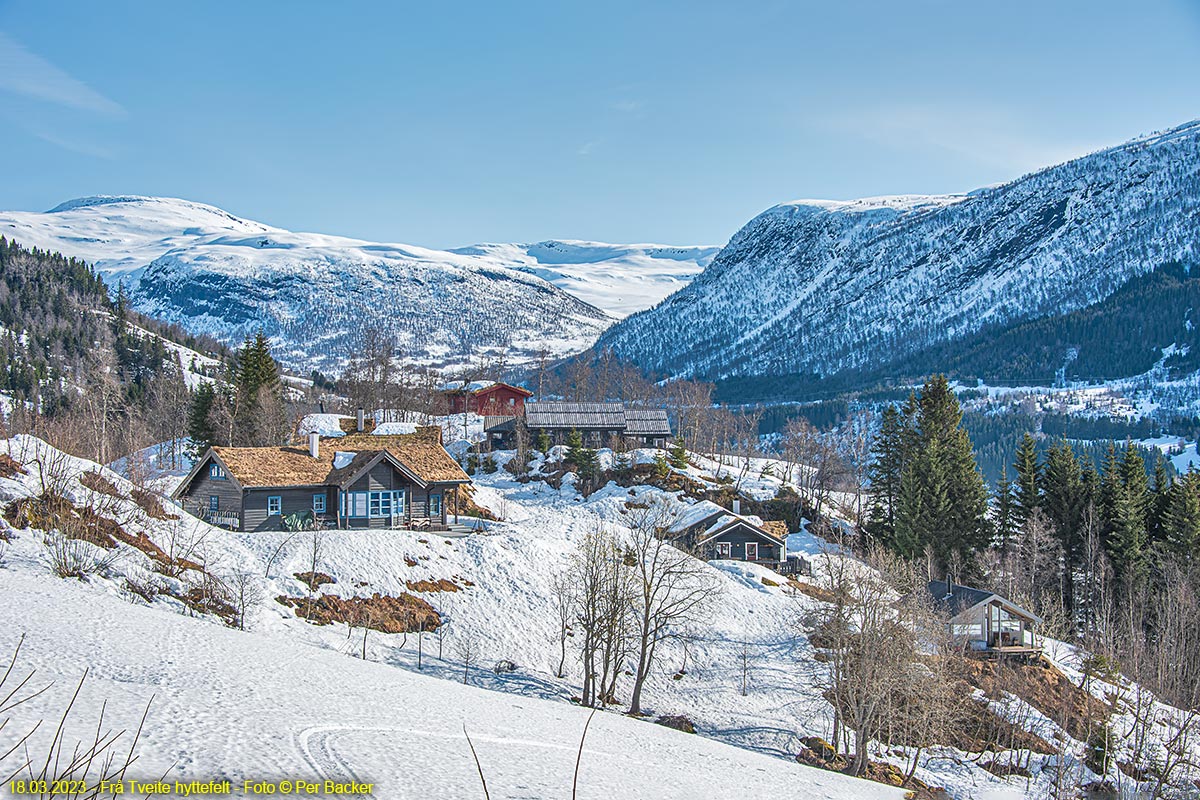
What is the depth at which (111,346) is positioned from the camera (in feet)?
508

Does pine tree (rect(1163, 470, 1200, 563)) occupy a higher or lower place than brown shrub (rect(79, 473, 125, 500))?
lower

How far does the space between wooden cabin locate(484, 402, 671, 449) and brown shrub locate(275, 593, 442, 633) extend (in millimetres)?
55106

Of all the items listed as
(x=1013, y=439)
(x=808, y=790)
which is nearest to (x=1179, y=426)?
(x=1013, y=439)

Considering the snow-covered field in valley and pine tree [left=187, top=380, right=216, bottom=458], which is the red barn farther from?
the snow-covered field in valley

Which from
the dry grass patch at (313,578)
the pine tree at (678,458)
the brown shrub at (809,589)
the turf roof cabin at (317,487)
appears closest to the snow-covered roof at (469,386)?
the pine tree at (678,458)

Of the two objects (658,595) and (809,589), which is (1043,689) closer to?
(809,589)

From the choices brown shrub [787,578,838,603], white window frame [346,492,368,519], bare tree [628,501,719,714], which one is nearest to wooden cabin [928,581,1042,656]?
brown shrub [787,578,838,603]

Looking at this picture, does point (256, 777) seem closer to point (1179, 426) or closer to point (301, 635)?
point (301, 635)

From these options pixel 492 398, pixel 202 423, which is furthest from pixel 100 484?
pixel 492 398

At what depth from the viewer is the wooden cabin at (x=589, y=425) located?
98.9 metres

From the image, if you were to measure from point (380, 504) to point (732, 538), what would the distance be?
29.7 meters

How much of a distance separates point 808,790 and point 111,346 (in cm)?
16632

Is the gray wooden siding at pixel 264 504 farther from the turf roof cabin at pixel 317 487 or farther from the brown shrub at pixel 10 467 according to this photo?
the brown shrub at pixel 10 467

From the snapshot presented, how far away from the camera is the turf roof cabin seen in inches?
1988
